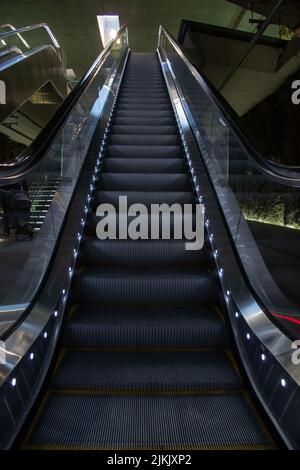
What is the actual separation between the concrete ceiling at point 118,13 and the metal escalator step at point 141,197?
1034 cm

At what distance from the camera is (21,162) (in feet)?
7.34

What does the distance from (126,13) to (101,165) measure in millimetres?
10388

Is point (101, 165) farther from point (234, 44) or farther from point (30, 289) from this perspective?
point (234, 44)

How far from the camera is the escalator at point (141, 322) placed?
1836 millimetres

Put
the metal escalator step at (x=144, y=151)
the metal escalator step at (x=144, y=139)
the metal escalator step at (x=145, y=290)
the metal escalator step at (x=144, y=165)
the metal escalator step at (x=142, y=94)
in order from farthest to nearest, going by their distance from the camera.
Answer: the metal escalator step at (x=142, y=94), the metal escalator step at (x=144, y=139), the metal escalator step at (x=144, y=151), the metal escalator step at (x=144, y=165), the metal escalator step at (x=145, y=290)

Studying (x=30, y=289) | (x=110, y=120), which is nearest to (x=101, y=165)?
(x=110, y=120)

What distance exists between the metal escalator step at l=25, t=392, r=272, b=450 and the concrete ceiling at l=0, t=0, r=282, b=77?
41.1ft

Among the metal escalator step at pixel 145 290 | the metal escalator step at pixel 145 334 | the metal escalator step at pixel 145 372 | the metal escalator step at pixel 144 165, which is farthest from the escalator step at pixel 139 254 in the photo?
the metal escalator step at pixel 144 165

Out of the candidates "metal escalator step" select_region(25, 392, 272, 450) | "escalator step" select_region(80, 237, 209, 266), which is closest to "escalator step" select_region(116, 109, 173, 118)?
"escalator step" select_region(80, 237, 209, 266)

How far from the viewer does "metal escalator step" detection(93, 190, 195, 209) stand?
380 centimetres

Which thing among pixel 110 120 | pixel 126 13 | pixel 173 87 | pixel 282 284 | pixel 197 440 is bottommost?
pixel 197 440

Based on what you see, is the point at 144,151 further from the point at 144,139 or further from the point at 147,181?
the point at 147,181

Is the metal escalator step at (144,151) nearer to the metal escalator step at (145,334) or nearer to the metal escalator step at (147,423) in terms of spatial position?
the metal escalator step at (145,334)

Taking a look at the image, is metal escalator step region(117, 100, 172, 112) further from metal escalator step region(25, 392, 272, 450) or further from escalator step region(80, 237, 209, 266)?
metal escalator step region(25, 392, 272, 450)
